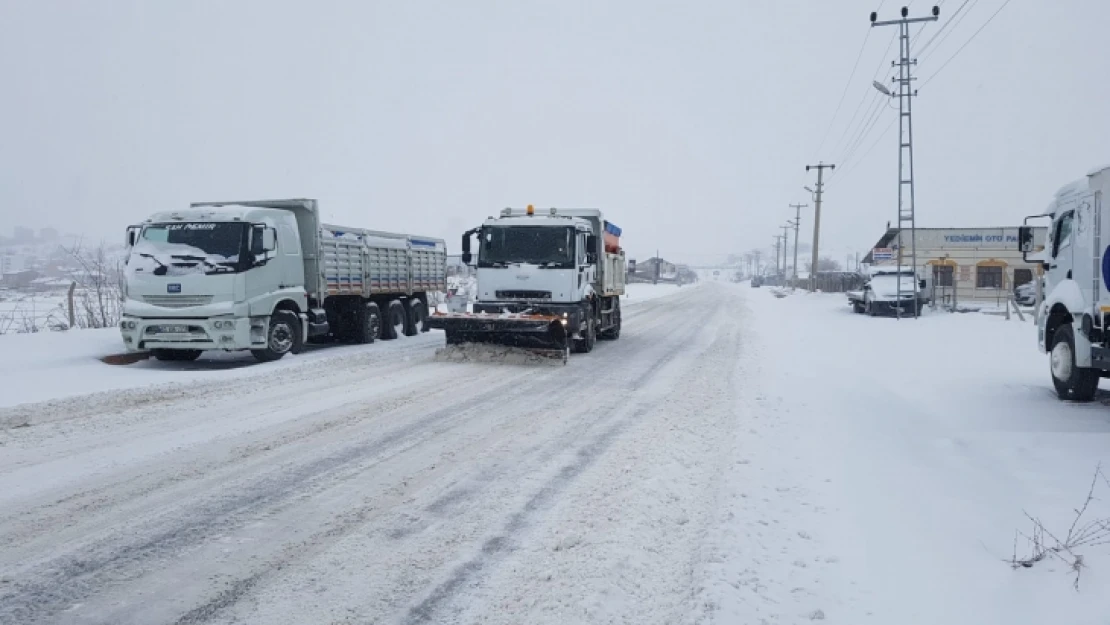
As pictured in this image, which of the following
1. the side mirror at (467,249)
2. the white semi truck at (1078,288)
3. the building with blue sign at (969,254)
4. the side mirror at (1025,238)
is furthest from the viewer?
the building with blue sign at (969,254)

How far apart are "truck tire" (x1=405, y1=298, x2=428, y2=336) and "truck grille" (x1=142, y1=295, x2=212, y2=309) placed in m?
7.12

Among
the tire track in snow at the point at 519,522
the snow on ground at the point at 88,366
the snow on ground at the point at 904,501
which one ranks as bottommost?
the snow on ground at the point at 904,501

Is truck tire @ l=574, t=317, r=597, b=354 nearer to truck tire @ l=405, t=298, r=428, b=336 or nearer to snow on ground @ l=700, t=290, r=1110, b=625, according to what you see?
snow on ground @ l=700, t=290, r=1110, b=625

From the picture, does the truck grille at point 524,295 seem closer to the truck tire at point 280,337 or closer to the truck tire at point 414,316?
the truck tire at point 280,337

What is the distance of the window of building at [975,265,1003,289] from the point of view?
47938 millimetres

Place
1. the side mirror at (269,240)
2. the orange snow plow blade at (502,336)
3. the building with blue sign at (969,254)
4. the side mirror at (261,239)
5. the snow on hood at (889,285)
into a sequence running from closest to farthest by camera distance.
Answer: the side mirror at (261,239) → the side mirror at (269,240) → the orange snow plow blade at (502,336) → the snow on hood at (889,285) → the building with blue sign at (969,254)

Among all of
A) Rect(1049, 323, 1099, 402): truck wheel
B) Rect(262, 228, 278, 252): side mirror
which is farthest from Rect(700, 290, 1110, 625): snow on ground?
Rect(262, 228, 278, 252): side mirror

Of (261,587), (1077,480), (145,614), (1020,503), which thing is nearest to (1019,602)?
(1020,503)

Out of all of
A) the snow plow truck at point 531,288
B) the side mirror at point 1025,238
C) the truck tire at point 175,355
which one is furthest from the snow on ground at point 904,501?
the truck tire at point 175,355

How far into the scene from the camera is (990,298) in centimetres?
4525

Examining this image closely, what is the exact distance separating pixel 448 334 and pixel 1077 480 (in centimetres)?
1020

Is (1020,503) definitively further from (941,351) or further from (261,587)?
(941,351)

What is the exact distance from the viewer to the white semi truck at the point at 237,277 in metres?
12.0

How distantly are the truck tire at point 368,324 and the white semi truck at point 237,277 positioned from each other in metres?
0.65
